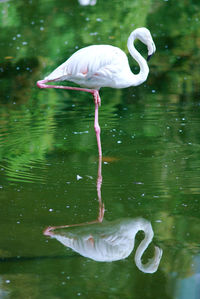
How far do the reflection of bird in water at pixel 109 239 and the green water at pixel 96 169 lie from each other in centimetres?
2

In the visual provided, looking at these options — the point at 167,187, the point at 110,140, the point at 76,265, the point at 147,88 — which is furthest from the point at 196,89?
the point at 76,265

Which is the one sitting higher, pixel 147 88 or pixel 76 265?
pixel 76 265

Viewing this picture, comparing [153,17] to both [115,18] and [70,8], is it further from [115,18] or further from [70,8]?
[70,8]

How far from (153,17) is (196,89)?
401 centimetres

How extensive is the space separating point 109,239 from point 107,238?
0.09 ft

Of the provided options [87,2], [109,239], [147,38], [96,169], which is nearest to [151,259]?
[109,239]

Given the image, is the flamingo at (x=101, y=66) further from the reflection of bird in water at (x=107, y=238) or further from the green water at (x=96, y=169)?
the reflection of bird in water at (x=107, y=238)

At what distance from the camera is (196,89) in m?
9.10

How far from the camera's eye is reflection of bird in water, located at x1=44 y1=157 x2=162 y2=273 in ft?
15.4

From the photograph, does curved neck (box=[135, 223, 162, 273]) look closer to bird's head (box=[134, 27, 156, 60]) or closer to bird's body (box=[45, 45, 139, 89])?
bird's body (box=[45, 45, 139, 89])

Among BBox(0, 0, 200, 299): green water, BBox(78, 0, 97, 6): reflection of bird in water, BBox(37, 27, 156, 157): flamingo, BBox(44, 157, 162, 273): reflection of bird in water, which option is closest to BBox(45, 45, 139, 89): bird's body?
BBox(37, 27, 156, 157): flamingo

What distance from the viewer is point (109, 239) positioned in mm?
4961

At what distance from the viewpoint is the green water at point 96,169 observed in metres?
4.47

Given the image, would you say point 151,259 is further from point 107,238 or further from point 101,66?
point 101,66
